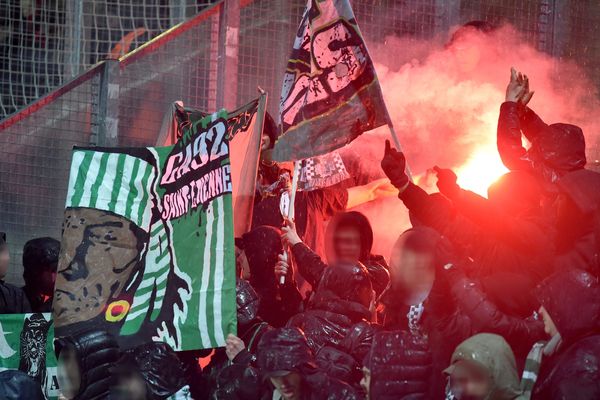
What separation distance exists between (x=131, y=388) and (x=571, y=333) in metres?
2.52

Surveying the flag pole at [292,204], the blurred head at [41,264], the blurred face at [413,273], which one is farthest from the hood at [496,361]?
the blurred head at [41,264]

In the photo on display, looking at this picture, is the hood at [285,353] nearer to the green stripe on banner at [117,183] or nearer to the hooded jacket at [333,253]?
the hooded jacket at [333,253]

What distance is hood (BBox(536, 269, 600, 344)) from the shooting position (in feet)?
17.4

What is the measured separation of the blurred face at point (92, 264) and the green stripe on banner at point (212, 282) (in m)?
0.64

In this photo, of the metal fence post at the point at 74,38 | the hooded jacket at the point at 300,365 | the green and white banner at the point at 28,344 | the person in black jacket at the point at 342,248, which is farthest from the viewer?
the metal fence post at the point at 74,38

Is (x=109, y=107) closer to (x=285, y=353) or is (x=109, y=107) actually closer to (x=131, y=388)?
(x=131, y=388)

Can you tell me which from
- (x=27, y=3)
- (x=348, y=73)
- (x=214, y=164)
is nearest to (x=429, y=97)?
(x=348, y=73)

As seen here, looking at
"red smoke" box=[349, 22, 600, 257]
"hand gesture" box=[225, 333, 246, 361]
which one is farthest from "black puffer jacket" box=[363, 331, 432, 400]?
"red smoke" box=[349, 22, 600, 257]

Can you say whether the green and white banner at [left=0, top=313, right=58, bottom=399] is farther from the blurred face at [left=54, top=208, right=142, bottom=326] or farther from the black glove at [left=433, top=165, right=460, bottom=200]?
the black glove at [left=433, top=165, right=460, bottom=200]

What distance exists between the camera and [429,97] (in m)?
8.95

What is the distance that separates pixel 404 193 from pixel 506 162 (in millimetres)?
651

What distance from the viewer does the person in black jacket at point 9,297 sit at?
828cm

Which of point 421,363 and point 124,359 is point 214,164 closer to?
point 124,359

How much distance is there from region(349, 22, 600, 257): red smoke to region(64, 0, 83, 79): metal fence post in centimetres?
494
